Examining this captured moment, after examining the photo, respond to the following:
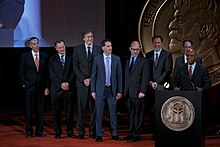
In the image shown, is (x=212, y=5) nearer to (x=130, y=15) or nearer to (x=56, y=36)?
(x=130, y=15)

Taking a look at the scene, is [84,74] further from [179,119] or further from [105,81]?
[179,119]

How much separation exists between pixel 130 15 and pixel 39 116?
3.21 m

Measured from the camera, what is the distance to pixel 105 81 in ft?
21.4

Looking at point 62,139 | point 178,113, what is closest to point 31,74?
point 62,139

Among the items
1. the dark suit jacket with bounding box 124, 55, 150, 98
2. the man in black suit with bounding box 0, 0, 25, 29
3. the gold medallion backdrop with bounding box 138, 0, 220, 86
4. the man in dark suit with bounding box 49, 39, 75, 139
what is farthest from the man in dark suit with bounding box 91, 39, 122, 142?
the man in black suit with bounding box 0, 0, 25, 29

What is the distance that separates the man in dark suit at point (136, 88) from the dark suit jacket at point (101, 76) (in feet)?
0.44

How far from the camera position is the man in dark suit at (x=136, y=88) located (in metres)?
6.52

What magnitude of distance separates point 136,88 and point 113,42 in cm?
337

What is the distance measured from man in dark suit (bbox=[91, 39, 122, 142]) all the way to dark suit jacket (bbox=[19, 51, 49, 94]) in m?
0.76

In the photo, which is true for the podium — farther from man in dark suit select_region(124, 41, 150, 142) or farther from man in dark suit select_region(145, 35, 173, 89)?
man in dark suit select_region(145, 35, 173, 89)

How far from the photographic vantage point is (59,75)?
6773mm

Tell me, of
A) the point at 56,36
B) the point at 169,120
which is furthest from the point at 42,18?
the point at 169,120

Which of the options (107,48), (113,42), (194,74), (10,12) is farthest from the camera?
(113,42)

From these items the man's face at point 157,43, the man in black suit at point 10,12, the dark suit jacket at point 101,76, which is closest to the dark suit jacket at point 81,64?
the dark suit jacket at point 101,76
